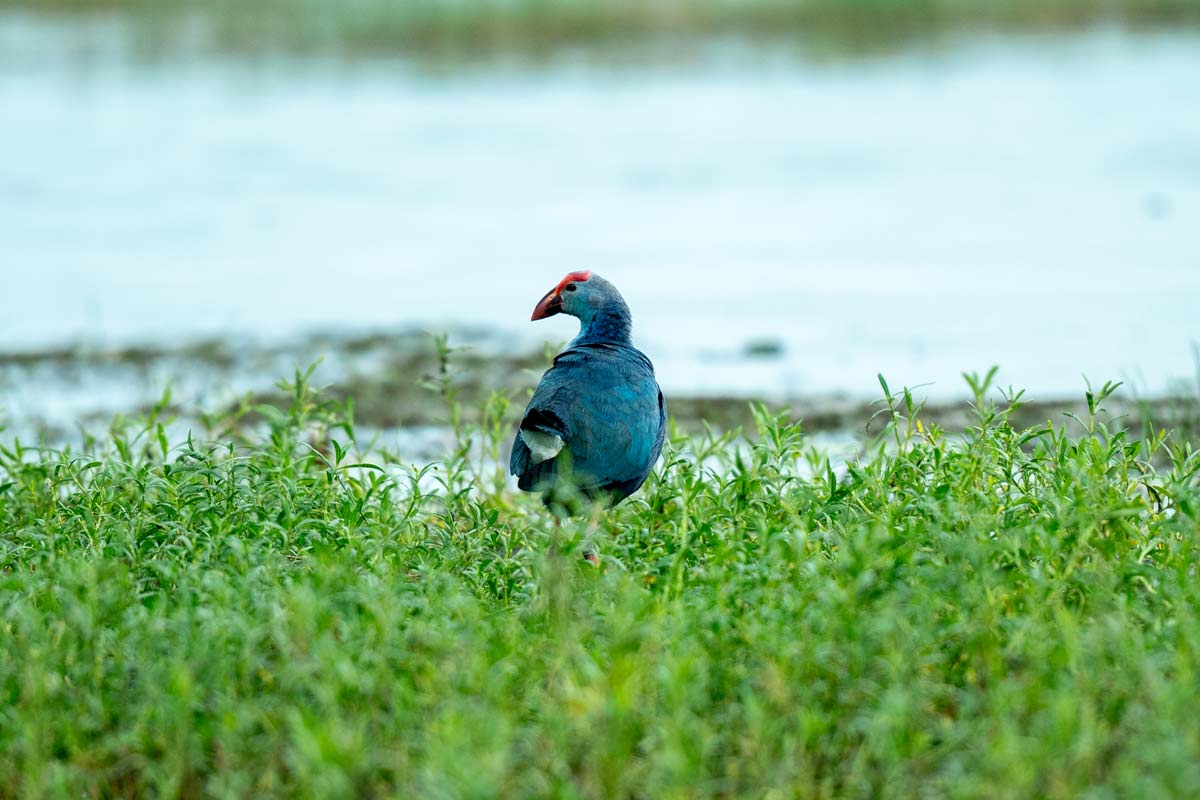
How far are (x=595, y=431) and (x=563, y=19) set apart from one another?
2201 cm

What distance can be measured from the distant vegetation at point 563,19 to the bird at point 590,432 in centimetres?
1878

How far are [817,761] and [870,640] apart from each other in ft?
1.02

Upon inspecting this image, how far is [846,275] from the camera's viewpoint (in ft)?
36.2

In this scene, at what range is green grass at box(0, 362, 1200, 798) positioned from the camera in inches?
131

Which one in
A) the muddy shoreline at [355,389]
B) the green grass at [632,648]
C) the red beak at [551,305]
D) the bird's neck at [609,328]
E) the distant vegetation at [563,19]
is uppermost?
the distant vegetation at [563,19]

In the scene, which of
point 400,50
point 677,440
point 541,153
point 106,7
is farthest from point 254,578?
point 106,7

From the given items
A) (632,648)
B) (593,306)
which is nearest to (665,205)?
(593,306)

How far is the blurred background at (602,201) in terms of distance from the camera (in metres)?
9.10

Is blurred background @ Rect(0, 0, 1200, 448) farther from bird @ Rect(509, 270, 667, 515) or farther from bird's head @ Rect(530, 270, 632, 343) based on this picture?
bird @ Rect(509, 270, 667, 515)

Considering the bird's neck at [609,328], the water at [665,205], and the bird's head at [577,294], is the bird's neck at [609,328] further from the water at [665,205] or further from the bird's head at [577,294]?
the water at [665,205]

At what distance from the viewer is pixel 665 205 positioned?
13.8 m

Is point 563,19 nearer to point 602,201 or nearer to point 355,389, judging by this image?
point 602,201

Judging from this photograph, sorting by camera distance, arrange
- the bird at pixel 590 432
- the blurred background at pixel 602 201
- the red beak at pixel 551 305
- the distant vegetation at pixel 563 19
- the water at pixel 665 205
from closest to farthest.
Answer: the bird at pixel 590 432 → the red beak at pixel 551 305 → the blurred background at pixel 602 201 → the water at pixel 665 205 → the distant vegetation at pixel 563 19

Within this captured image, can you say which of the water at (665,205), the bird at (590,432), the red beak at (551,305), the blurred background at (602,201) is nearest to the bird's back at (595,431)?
the bird at (590,432)
